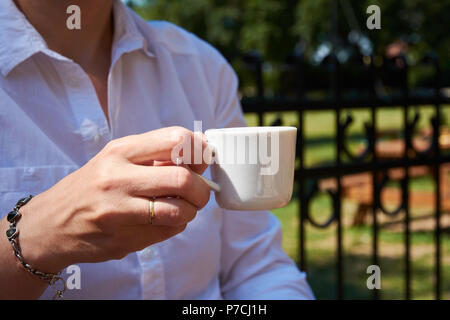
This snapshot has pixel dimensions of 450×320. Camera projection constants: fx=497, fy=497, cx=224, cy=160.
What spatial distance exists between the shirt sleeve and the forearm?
63 centimetres

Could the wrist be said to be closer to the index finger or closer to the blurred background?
the index finger

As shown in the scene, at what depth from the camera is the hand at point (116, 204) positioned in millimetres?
804

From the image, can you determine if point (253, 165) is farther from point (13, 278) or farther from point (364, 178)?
point (364, 178)

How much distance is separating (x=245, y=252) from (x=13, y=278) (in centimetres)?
73

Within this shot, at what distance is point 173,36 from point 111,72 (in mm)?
292

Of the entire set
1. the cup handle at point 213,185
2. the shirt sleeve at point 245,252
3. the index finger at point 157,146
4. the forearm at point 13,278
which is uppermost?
the index finger at point 157,146

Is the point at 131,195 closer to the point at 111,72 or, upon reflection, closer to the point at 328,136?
the point at 111,72

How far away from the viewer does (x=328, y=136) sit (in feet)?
51.9

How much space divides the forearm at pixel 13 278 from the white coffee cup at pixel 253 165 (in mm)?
383

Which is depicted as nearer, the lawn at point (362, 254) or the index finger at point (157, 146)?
the index finger at point (157, 146)

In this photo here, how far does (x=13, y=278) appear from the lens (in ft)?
3.02

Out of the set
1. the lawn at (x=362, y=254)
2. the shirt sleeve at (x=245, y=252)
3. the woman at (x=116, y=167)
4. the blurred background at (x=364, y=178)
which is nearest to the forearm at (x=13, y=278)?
the woman at (x=116, y=167)

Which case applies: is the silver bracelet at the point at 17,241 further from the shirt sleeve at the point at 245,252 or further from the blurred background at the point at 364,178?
the blurred background at the point at 364,178

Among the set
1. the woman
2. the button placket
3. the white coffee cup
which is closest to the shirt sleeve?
the woman
